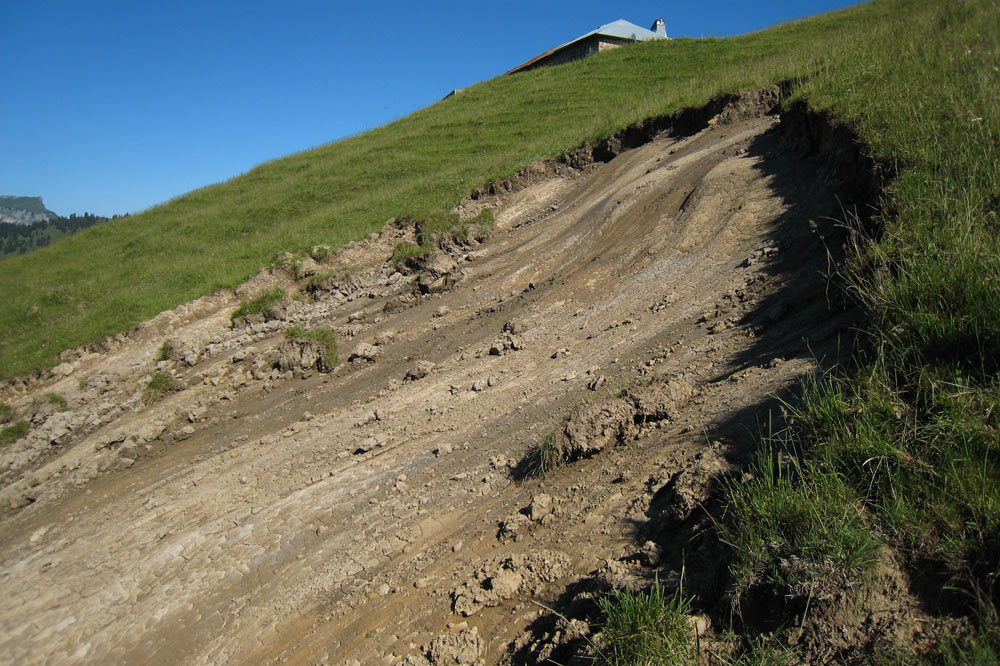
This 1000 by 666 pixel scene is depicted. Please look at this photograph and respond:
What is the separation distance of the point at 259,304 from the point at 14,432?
428cm

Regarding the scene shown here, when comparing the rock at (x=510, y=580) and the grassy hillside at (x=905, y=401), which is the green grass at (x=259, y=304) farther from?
the rock at (x=510, y=580)

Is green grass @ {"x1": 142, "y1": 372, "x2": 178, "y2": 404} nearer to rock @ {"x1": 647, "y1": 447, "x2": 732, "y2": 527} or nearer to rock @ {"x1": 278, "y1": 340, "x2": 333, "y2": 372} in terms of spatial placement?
rock @ {"x1": 278, "y1": 340, "x2": 333, "y2": 372}

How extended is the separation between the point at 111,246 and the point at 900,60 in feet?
64.4

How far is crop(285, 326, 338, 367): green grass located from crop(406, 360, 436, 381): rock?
1757mm

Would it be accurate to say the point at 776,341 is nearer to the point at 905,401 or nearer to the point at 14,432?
the point at 905,401

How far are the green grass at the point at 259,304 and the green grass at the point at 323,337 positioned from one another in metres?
1.38

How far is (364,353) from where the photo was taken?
29.1ft

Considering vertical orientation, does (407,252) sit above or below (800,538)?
above

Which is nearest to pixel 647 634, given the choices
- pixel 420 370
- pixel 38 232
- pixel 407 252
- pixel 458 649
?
pixel 458 649

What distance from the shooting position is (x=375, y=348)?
895cm

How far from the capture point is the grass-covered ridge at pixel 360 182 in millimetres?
12031

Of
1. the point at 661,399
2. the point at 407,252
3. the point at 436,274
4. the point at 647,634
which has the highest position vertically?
the point at 407,252

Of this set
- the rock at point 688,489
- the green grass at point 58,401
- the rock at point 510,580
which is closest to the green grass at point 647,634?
the rock at point 688,489

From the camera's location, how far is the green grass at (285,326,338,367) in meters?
8.98
